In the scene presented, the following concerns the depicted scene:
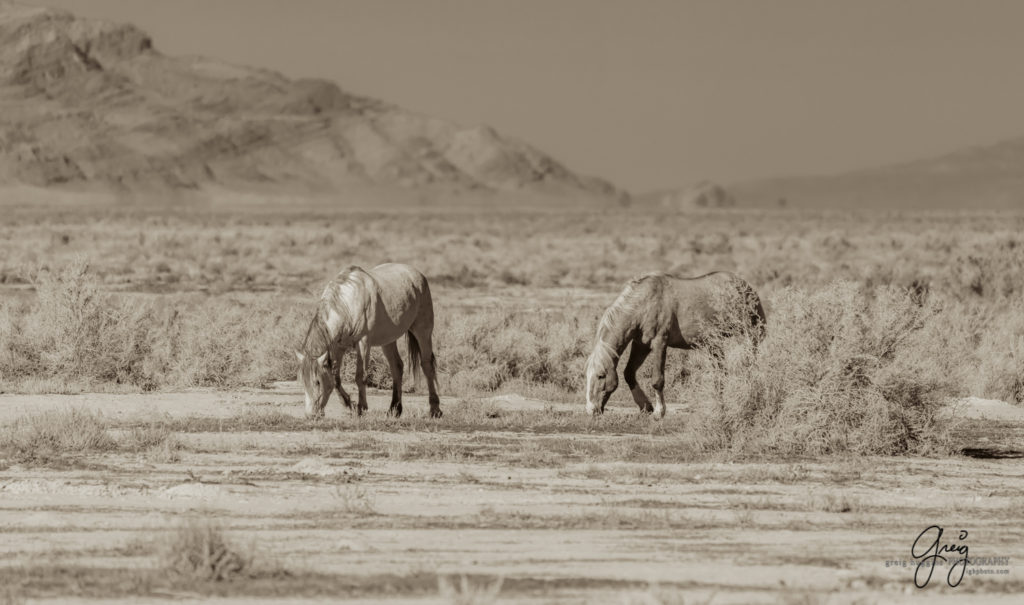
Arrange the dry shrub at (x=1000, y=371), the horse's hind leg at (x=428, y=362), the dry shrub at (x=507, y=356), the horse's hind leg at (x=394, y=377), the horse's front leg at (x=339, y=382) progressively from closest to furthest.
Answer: the horse's front leg at (x=339, y=382), the horse's hind leg at (x=394, y=377), the horse's hind leg at (x=428, y=362), the dry shrub at (x=1000, y=371), the dry shrub at (x=507, y=356)

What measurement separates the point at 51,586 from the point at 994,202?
177 m

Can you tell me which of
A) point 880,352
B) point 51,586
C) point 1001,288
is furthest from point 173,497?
point 1001,288

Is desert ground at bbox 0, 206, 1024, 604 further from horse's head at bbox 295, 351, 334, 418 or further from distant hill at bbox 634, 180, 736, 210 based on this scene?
distant hill at bbox 634, 180, 736, 210

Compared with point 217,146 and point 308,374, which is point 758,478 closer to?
point 308,374

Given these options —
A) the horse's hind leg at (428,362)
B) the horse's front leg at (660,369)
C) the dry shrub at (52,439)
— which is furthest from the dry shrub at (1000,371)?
the dry shrub at (52,439)

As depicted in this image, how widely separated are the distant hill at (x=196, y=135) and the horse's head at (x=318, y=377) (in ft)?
462

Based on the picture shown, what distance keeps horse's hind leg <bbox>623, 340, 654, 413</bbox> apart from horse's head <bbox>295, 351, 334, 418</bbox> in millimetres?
3124

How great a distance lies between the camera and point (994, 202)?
17588 centimetres

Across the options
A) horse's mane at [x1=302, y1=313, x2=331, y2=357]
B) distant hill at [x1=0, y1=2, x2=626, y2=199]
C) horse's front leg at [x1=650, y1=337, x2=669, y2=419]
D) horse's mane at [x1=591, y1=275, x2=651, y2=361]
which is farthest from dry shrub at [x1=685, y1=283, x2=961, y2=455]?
distant hill at [x1=0, y1=2, x2=626, y2=199]

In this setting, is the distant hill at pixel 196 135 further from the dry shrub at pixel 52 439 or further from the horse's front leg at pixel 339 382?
the dry shrub at pixel 52 439

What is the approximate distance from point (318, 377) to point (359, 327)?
62 cm

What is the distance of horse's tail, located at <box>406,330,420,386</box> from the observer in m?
16.7

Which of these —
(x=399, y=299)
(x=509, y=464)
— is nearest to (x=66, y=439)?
(x=509, y=464)

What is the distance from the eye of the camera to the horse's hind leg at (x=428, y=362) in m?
15.9
